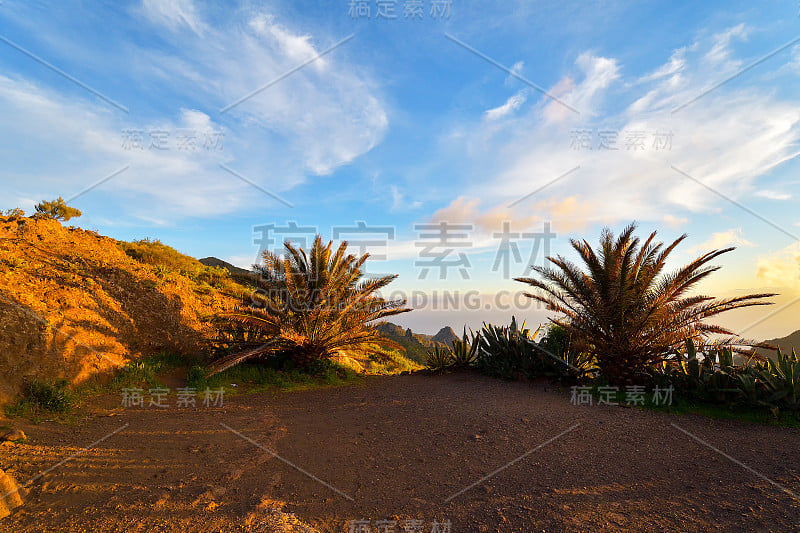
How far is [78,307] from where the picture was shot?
727cm

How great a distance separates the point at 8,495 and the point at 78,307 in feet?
17.7

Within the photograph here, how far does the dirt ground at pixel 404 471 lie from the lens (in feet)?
9.79

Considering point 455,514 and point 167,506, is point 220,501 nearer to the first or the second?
point 167,506

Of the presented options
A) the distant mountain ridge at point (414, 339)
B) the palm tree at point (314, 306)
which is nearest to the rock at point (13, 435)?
the palm tree at point (314, 306)

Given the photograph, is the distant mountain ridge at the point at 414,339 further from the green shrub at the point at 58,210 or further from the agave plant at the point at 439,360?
the green shrub at the point at 58,210

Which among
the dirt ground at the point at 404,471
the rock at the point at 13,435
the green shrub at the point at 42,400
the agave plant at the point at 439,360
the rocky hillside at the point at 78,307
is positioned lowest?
the dirt ground at the point at 404,471

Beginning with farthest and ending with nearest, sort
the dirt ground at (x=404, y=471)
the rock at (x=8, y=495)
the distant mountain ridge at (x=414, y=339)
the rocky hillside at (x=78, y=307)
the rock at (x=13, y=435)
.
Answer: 1. the distant mountain ridge at (x=414, y=339)
2. the rocky hillside at (x=78, y=307)
3. the rock at (x=13, y=435)
4. the dirt ground at (x=404, y=471)
5. the rock at (x=8, y=495)

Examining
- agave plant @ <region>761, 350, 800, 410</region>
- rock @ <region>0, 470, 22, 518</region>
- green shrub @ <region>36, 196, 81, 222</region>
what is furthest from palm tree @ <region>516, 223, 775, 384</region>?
green shrub @ <region>36, 196, 81, 222</region>

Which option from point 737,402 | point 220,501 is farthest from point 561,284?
point 220,501

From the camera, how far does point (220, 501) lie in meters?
3.20

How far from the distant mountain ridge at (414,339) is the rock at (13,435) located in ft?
21.5

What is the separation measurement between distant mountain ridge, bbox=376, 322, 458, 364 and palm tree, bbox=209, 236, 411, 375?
0.72 m

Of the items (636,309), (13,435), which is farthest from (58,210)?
(636,309)

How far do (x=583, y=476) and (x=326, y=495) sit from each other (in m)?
2.47
